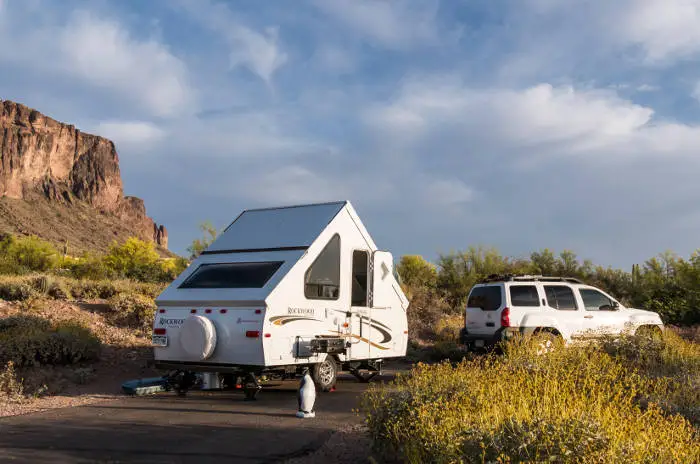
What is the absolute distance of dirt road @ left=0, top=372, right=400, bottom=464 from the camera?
723 cm

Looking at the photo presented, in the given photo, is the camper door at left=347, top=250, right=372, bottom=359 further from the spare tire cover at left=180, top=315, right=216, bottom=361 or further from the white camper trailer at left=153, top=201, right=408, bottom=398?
the spare tire cover at left=180, top=315, right=216, bottom=361

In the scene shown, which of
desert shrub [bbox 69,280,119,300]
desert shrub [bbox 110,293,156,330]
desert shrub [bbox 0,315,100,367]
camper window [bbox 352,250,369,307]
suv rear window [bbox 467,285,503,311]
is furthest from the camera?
desert shrub [bbox 69,280,119,300]

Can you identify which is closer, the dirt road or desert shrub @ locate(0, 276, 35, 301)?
the dirt road

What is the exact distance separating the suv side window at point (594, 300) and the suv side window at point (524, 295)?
1.33m

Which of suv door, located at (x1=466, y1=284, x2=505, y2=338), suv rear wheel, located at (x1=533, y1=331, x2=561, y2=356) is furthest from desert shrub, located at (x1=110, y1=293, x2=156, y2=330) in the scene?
suv rear wheel, located at (x1=533, y1=331, x2=561, y2=356)

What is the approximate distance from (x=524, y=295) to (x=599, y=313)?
1.98m

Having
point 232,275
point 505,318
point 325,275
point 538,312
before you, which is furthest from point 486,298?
point 232,275

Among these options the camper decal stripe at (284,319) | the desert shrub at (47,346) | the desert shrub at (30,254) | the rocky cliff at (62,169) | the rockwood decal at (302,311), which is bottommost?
the desert shrub at (47,346)

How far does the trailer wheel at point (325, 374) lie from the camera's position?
1145cm

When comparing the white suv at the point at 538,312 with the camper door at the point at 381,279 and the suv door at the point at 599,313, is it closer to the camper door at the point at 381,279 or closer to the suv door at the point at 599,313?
the suv door at the point at 599,313

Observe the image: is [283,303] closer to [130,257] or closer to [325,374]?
[325,374]

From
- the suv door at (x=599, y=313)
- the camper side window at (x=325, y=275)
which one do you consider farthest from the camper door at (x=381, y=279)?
the suv door at (x=599, y=313)

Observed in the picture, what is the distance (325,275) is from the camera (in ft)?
38.0

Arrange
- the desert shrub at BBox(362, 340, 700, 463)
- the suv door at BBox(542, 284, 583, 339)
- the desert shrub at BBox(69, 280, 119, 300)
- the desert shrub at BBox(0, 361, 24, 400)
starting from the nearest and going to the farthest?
→ 1. the desert shrub at BBox(362, 340, 700, 463)
2. the desert shrub at BBox(0, 361, 24, 400)
3. the suv door at BBox(542, 284, 583, 339)
4. the desert shrub at BBox(69, 280, 119, 300)
